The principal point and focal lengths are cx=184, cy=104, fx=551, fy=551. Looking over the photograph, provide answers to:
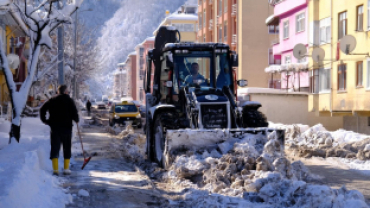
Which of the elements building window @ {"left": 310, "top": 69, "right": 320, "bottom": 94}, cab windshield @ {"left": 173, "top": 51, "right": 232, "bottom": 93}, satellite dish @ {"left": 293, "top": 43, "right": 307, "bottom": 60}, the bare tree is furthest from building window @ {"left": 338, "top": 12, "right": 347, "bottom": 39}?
cab windshield @ {"left": 173, "top": 51, "right": 232, "bottom": 93}

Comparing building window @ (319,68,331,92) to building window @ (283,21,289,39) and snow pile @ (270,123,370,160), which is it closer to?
building window @ (283,21,289,39)

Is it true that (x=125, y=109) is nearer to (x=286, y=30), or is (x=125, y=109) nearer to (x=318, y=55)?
(x=318, y=55)

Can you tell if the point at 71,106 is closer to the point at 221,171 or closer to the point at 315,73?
the point at 221,171

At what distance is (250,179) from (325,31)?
22044 mm

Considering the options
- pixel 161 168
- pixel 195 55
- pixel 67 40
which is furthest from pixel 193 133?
pixel 67 40

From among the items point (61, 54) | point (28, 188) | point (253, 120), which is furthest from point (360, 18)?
point (28, 188)

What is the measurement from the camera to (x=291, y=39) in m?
37.3

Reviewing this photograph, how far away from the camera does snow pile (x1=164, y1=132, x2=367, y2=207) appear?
25.0 feet

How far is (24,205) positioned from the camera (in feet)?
21.1

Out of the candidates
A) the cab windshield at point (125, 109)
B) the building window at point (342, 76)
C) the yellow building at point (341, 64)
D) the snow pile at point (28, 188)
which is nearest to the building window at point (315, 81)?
the yellow building at point (341, 64)

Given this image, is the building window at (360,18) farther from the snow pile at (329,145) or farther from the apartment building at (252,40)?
the apartment building at (252,40)

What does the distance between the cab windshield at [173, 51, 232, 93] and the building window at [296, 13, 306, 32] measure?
23.8 m

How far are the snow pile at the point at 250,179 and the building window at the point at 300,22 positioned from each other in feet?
84.1

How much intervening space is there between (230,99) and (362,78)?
48.7ft
